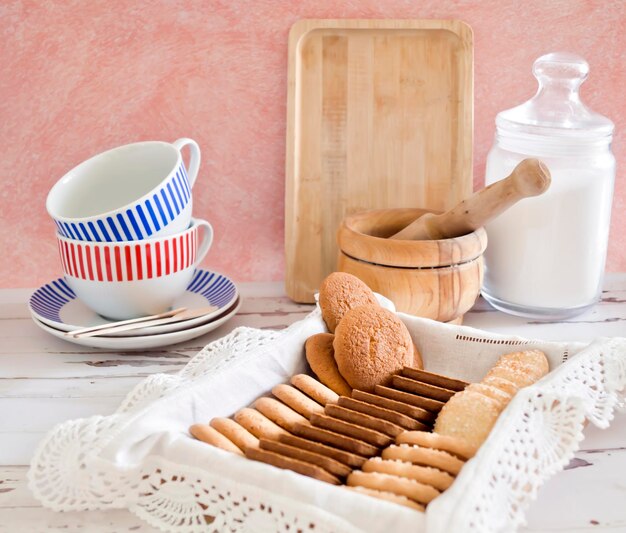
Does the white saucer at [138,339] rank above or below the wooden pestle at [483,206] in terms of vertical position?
below

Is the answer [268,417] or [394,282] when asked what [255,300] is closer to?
[394,282]

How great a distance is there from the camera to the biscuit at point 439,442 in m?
0.63

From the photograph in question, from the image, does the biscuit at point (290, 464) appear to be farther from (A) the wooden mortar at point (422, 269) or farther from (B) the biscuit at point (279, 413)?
(A) the wooden mortar at point (422, 269)

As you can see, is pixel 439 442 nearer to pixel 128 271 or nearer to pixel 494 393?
pixel 494 393

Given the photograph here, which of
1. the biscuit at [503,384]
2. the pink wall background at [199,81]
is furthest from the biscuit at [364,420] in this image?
the pink wall background at [199,81]

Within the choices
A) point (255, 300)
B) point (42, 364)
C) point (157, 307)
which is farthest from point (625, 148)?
point (42, 364)

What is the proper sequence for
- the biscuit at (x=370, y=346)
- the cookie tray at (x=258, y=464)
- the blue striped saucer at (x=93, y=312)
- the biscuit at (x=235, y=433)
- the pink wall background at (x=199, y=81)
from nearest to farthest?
the cookie tray at (x=258, y=464), the biscuit at (x=235, y=433), the biscuit at (x=370, y=346), the blue striped saucer at (x=93, y=312), the pink wall background at (x=199, y=81)

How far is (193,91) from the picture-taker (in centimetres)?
119

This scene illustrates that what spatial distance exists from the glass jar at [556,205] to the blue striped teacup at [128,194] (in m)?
0.41

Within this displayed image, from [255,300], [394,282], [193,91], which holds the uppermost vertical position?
Answer: [193,91]

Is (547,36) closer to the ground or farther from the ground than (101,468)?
farther from the ground

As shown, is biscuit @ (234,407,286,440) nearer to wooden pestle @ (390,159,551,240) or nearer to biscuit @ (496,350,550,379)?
biscuit @ (496,350,550,379)

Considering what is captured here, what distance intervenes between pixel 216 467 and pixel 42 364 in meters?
0.44

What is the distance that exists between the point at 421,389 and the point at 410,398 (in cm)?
2
